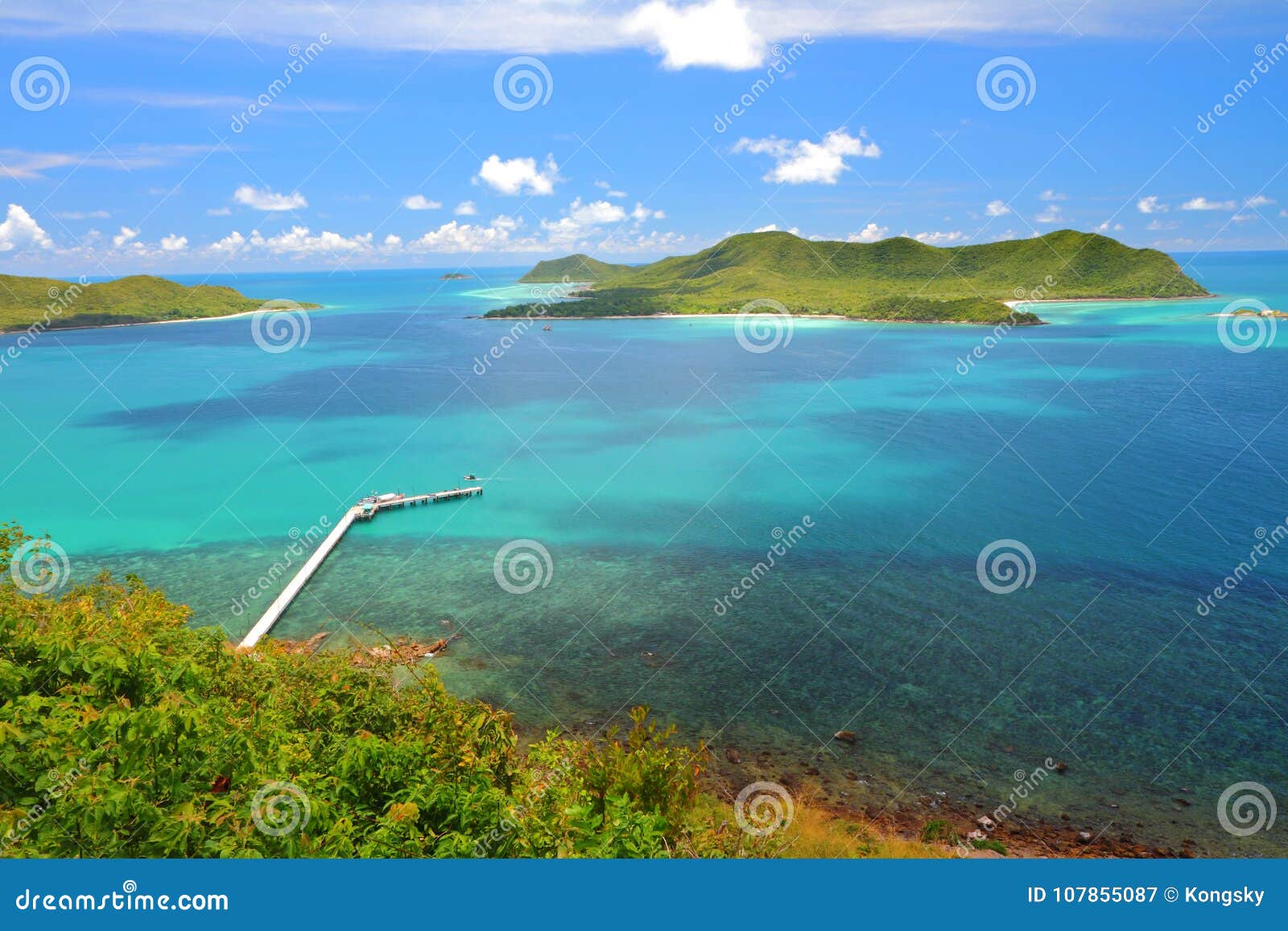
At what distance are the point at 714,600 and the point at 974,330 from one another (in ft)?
265

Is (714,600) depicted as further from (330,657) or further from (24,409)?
(24,409)

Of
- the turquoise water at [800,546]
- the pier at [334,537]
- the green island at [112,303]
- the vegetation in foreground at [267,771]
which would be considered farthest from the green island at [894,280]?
the vegetation in foreground at [267,771]

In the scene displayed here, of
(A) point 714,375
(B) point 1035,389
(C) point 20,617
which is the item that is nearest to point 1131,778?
(C) point 20,617

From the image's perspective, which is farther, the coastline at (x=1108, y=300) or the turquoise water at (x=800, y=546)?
the coastline at (x=1108, y=300)

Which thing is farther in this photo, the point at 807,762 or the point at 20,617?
the point at 807,762

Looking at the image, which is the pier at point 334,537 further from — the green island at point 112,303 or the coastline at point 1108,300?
the coastline at point 1108,300

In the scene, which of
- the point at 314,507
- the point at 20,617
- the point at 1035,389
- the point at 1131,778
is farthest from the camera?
the point at 1035,389

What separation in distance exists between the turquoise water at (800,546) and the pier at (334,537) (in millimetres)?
442

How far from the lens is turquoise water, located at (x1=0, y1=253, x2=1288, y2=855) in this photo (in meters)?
13.9

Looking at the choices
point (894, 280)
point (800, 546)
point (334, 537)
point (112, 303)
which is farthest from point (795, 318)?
point (112, 303)

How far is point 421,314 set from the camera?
12362cm

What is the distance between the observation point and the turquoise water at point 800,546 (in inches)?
548

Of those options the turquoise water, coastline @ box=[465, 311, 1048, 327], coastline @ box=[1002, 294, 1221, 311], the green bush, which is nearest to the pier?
the turquoise water

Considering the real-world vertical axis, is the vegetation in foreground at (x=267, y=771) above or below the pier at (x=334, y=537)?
below
